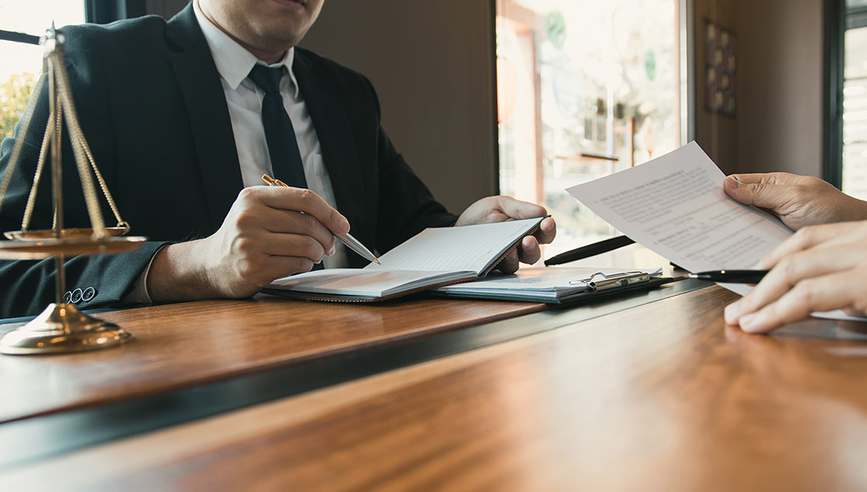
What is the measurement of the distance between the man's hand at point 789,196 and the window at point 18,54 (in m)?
1.51

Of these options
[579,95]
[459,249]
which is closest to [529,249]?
[459,249]

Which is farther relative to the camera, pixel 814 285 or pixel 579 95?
pixel 579 95

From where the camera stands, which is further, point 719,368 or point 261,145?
point 261,145

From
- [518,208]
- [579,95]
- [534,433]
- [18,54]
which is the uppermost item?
[579,95]

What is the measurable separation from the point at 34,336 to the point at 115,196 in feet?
2.63

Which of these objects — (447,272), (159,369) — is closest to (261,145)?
(447,272)

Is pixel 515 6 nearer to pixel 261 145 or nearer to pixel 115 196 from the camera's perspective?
pixel 261 145

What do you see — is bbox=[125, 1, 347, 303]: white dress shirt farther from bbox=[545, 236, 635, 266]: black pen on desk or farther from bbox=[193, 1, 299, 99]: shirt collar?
bbox=[545, 236, 635, 266]: black pen on desk

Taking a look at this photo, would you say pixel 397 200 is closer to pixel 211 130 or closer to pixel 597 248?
pixel 211 130

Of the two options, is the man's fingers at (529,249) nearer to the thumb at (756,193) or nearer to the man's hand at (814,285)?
the thumb at (756,193)

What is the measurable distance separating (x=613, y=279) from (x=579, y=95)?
3.31 meters

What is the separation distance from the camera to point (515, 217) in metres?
1.28

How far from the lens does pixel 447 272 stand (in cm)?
84

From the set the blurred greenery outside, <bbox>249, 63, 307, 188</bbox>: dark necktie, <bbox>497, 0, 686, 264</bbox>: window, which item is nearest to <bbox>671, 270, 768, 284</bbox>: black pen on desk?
<bbox>249, 63, 307, 188</bbox>: dark necktie
